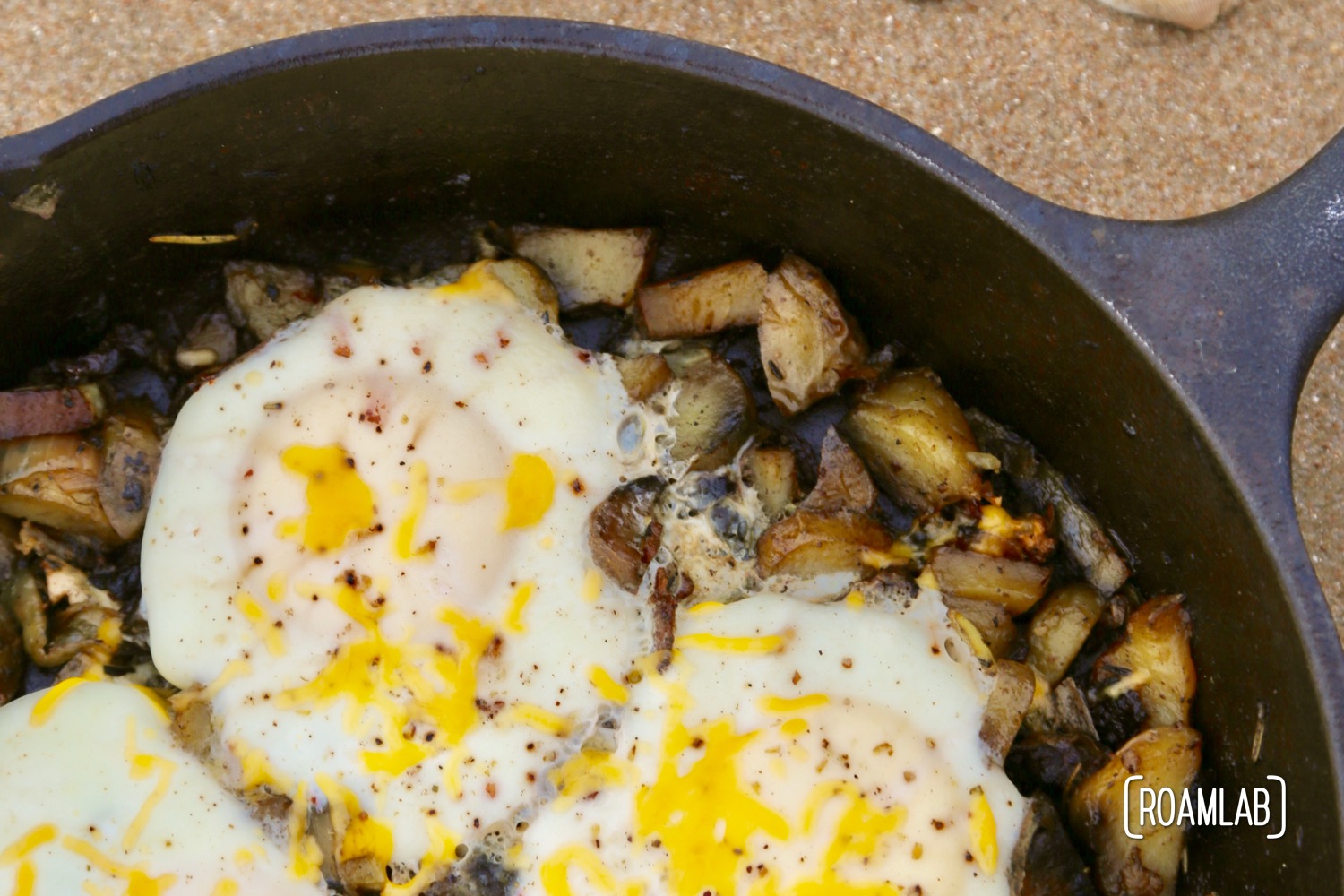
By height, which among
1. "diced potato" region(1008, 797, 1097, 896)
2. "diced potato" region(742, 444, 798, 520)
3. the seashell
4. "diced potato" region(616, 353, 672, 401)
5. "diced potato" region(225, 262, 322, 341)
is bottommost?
"diced potato" region(1008, 797, 1097, 896)

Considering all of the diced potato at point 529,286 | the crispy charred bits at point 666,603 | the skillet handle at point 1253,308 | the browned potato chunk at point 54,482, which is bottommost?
the browned potato chunk at point 54,482

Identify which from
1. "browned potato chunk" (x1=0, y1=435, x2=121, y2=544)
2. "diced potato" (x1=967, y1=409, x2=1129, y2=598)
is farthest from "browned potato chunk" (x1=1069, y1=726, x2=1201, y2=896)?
"browned potato chunk" (x1=0, y1=435, x2=121, y2=544)

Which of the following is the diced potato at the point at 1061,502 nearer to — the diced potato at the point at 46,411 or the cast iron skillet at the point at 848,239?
the cast iron skillet at the point at 848,239

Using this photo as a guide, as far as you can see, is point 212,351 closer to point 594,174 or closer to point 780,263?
point 594,174

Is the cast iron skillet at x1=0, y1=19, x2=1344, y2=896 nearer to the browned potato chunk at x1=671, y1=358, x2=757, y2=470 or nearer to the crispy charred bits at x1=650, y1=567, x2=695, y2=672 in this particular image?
the browned potato chunk at x1=671, y1=358, x2=757, y2=470

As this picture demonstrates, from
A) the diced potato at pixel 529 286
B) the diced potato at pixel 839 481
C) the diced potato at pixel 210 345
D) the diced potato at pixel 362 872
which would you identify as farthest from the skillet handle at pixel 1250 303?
the diced potato at pixel 210 345
